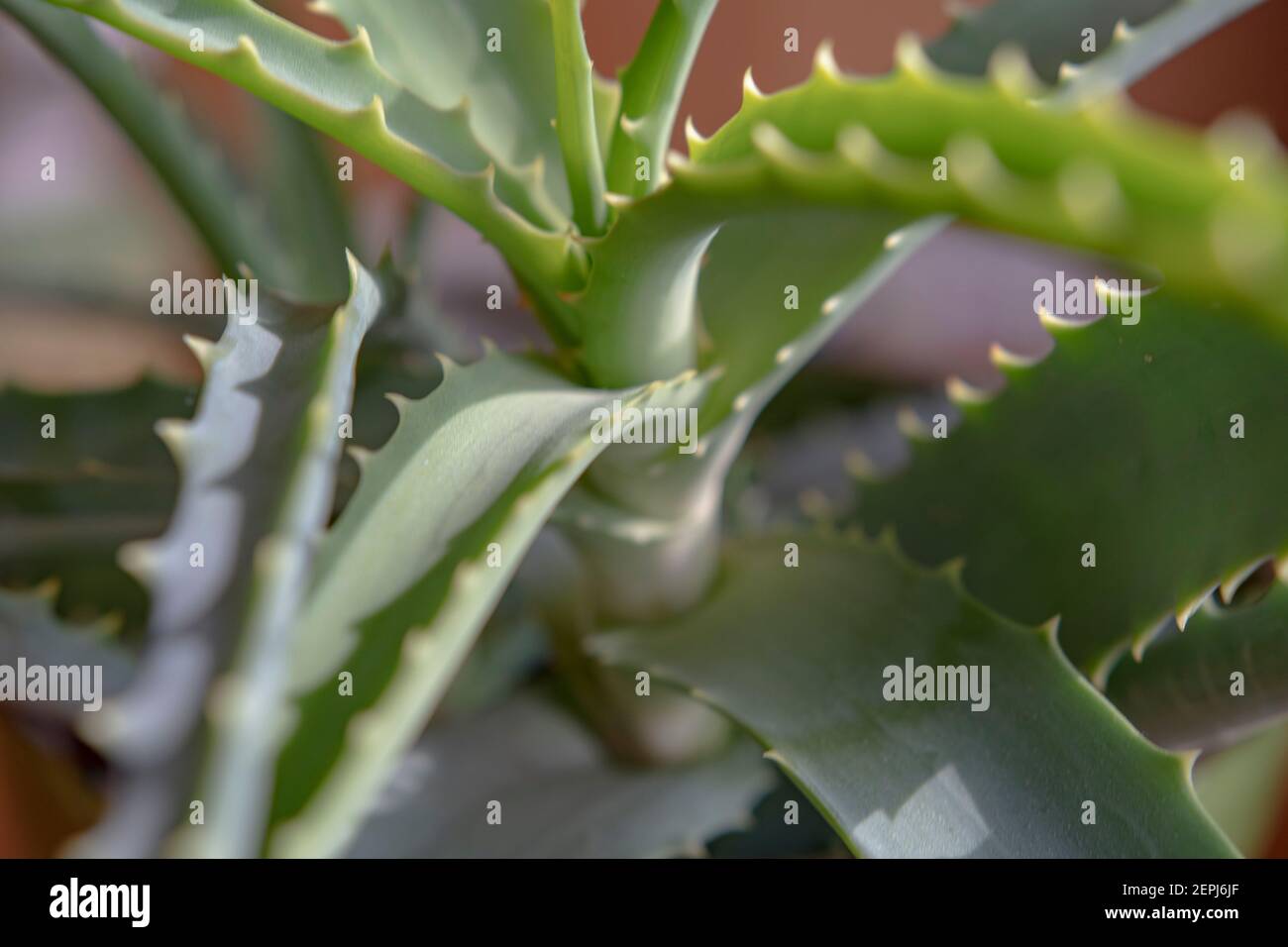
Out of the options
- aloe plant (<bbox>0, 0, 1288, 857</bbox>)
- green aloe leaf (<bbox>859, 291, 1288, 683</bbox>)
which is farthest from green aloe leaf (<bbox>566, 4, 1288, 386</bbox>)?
green aloe leaf (<bbox>859, 291, 1288, 683</bbox>)

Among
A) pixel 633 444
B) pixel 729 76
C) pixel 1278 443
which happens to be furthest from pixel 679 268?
pixel 729 76

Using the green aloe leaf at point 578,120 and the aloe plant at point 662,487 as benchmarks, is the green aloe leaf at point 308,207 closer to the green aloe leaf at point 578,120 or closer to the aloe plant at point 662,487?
the aloe plant at point 662,487

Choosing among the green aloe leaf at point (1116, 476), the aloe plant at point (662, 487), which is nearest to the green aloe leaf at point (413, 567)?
the aloe plant at point (662, 487)

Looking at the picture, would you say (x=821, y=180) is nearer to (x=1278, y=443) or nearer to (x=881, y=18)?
(x=1278, y=443)

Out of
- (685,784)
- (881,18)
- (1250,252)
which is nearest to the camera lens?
(1250,252)

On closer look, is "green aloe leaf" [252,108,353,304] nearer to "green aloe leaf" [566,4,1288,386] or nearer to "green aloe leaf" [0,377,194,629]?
"green aloe leaf" [0,377,194,629]

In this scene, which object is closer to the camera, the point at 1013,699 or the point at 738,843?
the point at 1013,699
